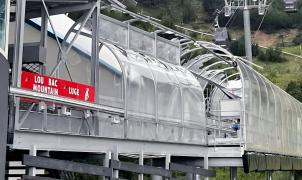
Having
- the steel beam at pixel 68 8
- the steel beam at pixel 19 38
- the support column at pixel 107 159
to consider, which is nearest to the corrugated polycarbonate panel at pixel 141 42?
the steel beam at pixel 68 8

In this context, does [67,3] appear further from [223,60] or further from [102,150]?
[223,60]

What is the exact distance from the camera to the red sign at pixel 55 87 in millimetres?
9188

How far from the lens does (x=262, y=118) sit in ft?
65.6

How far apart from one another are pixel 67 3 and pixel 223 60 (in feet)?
26.8

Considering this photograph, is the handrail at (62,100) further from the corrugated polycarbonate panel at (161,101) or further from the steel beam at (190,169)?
the steel beam at (190,169)

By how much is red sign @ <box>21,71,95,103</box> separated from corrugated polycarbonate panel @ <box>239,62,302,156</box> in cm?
815

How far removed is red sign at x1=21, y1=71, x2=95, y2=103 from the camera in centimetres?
919

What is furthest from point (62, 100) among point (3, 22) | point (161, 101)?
point (161, 101)

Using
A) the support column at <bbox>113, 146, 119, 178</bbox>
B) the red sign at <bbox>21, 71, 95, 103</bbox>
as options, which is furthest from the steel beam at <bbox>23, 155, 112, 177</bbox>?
the red sign at <bbox>21, 71, 95, 103</bbox>

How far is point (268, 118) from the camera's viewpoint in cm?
2116

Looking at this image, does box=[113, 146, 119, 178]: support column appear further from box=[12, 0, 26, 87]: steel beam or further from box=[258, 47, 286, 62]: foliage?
box=[258, 47, 286, 62]: foliage

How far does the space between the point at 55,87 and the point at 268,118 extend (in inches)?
516

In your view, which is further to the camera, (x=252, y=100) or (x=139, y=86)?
(x=252, y=100)

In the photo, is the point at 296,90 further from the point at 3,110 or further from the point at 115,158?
the point at 3,110
